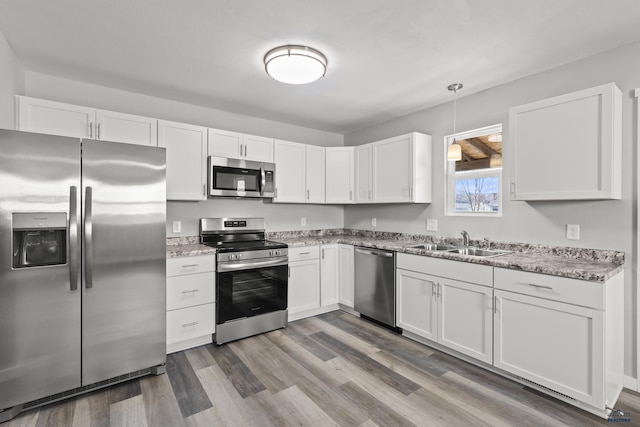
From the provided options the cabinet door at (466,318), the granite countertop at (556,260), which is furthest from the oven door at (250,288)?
the cabinet door at (466,318)

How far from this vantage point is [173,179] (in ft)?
9.99

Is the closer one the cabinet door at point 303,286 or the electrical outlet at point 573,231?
the electrical outlet at point 573,231

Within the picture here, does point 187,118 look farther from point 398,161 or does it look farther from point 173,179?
point 398,161

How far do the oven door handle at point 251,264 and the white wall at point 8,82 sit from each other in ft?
6.18

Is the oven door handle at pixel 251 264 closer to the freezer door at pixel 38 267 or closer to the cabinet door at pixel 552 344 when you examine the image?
the freezer door at pixel 38 267

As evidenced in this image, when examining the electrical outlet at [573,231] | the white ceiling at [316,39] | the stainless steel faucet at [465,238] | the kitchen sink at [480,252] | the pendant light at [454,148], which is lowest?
the kitchen sink at [480,252]

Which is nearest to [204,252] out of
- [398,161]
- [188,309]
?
[188,309]

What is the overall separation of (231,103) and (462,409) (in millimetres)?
3436

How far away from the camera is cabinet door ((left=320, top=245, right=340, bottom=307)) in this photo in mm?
3723

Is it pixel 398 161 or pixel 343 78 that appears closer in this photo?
pixel 343 78

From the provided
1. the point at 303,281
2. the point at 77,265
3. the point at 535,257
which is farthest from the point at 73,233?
the point at 535,257

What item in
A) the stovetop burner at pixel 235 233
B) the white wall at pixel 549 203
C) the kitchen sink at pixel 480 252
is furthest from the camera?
the stovetop burner at pixel 235 233

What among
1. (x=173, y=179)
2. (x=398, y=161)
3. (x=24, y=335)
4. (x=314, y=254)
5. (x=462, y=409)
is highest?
(x=398, y=161)

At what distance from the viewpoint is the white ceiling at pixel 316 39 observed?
1.82m
